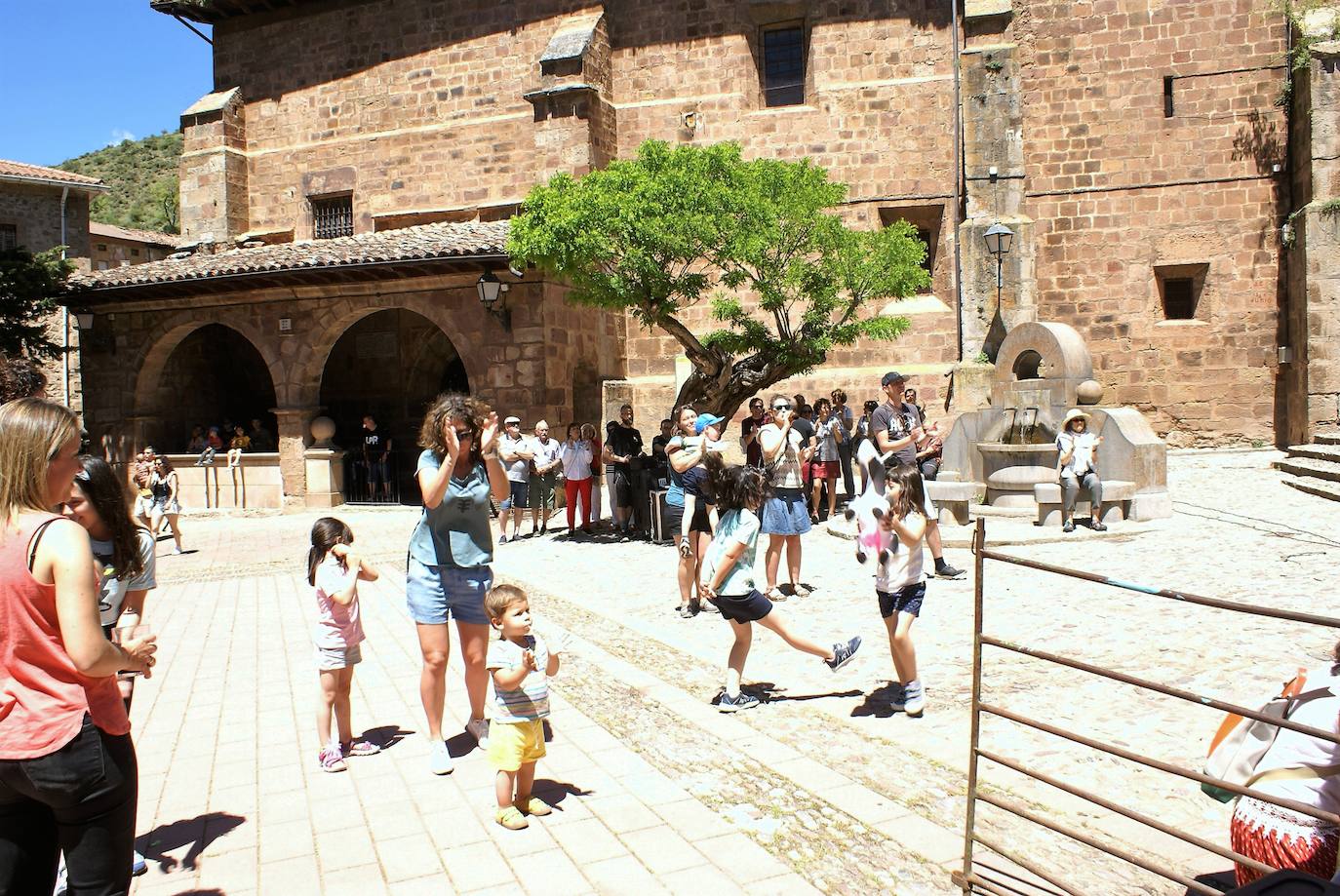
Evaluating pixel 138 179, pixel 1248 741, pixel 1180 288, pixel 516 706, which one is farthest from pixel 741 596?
pixel 138 179

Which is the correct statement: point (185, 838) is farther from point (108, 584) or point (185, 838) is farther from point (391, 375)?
point (391, 375)

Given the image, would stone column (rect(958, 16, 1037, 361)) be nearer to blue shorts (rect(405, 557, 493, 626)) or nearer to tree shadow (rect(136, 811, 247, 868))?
blue shorts (rect(405, 557, 493, 626))

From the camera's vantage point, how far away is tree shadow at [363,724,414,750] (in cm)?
510

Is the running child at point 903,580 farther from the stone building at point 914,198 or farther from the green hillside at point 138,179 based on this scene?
the green hillside at point 138,179

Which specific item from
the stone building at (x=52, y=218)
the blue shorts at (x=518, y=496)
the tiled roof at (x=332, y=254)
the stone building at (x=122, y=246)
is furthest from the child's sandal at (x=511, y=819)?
the stone building at (x=122, y=246)

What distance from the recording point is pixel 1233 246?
17734 mm

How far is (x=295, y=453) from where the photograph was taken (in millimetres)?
18188

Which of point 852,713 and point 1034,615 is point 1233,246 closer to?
point 1034,615

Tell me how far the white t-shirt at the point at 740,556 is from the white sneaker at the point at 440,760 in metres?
1.72

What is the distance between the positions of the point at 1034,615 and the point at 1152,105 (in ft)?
47.5

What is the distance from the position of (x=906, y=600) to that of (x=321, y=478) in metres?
15.0

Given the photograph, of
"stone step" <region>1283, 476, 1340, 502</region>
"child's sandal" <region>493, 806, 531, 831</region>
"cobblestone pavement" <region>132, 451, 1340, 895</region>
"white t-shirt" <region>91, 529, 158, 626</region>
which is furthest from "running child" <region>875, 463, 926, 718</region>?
"stone step" <region>1283, 476, 1340, 502</region>

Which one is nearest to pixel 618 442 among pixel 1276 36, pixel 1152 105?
pixel 1152 105

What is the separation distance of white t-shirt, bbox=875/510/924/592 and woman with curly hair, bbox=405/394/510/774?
2.17m
